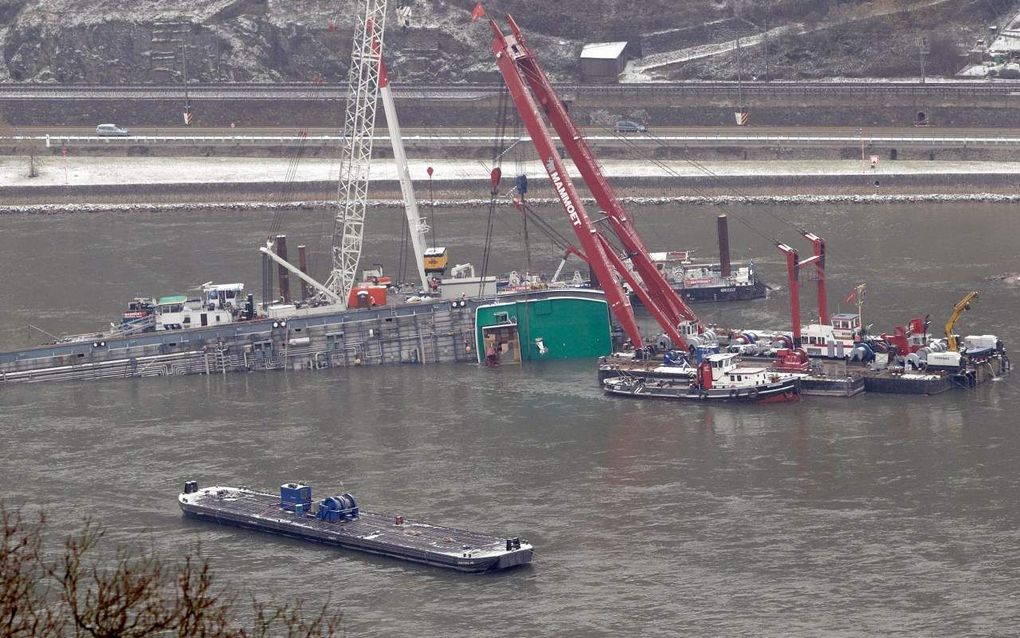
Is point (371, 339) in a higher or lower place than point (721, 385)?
higher

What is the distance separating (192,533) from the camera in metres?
36.7

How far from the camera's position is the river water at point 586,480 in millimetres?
32219

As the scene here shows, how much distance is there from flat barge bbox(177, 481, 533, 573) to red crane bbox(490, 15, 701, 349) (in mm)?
14054

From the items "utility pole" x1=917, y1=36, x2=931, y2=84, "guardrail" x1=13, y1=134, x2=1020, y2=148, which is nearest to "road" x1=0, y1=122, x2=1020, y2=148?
"guardrail" x1=13, y1=134, x2=1020, y2=148

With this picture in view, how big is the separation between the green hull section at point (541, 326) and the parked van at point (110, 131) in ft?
134

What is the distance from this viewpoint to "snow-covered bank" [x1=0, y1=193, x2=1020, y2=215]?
255 ft

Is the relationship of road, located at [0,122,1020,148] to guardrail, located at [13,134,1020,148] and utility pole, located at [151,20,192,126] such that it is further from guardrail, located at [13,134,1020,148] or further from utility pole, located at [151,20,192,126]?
utility pole, located at [151,20,192,126]

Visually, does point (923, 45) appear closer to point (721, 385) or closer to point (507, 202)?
point (507, 202)

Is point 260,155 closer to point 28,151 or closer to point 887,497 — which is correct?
point 28,151

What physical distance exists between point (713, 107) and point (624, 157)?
6.82 metres

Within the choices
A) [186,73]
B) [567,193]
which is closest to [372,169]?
[186,73]

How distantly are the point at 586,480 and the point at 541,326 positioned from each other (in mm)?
12243

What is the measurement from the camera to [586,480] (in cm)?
3928

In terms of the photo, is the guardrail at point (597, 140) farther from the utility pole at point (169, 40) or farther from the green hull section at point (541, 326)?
the green hull section at point (541, 326)
